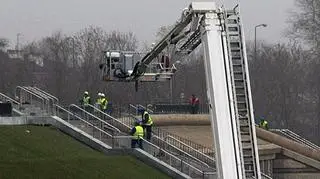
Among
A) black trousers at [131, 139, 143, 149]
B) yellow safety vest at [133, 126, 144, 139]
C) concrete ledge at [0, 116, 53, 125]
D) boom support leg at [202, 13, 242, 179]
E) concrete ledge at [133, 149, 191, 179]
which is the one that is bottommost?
concrete ledge at [133, 149, 191, 179]

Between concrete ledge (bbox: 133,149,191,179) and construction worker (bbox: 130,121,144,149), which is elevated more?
construction worker (bbox: 130,121,144,149)

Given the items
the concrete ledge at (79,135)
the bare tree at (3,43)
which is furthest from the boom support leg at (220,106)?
the bare tree at (3,43)

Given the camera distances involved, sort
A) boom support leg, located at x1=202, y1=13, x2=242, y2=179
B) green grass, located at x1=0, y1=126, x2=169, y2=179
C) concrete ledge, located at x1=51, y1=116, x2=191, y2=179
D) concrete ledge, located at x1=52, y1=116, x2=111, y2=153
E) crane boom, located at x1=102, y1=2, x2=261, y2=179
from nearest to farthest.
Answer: boom support leg, located at x1=202, y1=13, x2=242, y2=179 < crane boom, located at x1=102, y1=2, x2=261, y2=179 < green grass, located at x1=0, y1=126, x2=169, y2=179 < concrete ledge, located at x1=51, y1=116, x2=191, y2=179 < concrete ledge, located at x1=52, y1=116, x2=111, y2=153

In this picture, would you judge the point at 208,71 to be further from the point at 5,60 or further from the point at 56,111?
the point at 5,60

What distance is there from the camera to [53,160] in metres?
21.0

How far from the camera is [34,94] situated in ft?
102

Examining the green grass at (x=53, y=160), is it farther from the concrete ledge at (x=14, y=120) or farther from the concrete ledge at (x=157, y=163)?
the concrete ledge at (x=14, y=120)

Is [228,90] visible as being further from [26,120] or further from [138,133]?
[26,120]

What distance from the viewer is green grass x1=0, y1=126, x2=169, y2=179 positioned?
19.1 meters

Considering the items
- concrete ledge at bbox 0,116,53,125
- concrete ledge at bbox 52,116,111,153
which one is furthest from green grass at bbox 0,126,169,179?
concrete ledge at bbox 0,116,53,125

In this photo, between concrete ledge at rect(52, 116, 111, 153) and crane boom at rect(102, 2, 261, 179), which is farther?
concrete ledge at rect(52, 116, 111, 153)

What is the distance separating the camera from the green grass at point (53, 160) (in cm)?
1908

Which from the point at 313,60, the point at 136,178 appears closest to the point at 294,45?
the point at 313,60

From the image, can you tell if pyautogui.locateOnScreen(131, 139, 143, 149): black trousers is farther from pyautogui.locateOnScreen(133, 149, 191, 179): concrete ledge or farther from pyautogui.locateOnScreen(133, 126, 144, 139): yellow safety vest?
pyautogui.locateOnScreen(133, 149, 191, 179): concrete ledge
